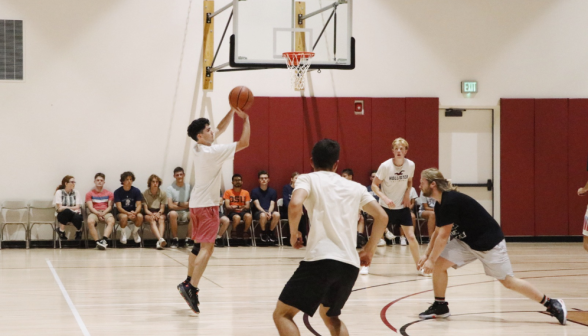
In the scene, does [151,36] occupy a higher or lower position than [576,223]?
higher

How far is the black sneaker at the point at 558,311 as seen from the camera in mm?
5258

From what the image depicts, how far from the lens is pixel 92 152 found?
38.9 feet

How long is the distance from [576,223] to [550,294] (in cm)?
656

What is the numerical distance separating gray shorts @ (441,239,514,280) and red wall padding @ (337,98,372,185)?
701cm

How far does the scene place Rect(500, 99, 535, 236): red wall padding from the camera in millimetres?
12664

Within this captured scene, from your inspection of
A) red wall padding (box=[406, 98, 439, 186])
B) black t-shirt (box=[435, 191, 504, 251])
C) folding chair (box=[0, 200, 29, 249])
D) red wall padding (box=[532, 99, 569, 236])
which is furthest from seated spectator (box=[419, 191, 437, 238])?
folding chair (box=[0, 200, 29, 249])

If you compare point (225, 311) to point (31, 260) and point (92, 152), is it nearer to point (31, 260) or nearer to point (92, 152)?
point (31, 260)

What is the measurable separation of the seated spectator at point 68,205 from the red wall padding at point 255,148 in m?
2.61

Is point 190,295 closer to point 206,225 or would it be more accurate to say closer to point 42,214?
point 206,225

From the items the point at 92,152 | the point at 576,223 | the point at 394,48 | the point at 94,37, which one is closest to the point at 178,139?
the point at 92,152

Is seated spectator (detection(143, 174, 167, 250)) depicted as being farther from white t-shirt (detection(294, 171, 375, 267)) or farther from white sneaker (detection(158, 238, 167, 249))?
white t-shirt (detection(294, 171, 375, 267))

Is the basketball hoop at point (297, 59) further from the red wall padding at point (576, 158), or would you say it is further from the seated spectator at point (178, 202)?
the red wall padding at point (576, 158)

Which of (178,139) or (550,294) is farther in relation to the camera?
(178,139)

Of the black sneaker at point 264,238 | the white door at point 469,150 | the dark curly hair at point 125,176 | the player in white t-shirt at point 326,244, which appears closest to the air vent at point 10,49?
the dark curly hair at point 125,176
